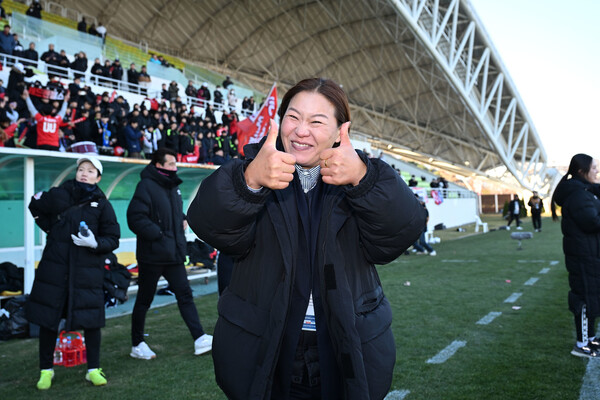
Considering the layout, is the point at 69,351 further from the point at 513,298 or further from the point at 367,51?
the point at 367,51

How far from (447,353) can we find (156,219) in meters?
3.07

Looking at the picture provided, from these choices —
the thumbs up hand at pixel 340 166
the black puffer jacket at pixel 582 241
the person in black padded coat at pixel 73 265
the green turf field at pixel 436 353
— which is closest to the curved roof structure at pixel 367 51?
the green turf field at pixel 436 353

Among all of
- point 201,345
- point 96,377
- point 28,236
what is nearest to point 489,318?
point 201,345

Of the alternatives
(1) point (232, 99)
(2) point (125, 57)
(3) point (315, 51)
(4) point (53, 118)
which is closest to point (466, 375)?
(4) point (53, 118)

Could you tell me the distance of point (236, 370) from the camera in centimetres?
167

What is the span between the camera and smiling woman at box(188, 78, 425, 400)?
5.02 ft

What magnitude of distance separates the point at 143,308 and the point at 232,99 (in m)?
17.4

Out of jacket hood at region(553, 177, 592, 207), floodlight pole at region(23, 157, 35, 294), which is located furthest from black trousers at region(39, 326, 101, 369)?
jacket hood at region(553, 177, 592, 207)

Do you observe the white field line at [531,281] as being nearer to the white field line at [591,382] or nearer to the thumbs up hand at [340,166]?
the white field line at [591,382]

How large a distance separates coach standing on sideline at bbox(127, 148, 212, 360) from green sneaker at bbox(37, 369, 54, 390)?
Result: 882 millimetres

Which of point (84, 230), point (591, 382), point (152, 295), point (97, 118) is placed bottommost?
point (591, 382)

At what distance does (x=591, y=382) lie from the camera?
3.76 m

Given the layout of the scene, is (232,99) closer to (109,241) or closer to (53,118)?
(53,118)

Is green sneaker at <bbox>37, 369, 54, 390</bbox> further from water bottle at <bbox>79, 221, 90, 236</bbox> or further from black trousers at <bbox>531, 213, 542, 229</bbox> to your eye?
black trousers at <bbox>531, 213, 542, 229</bbox>
